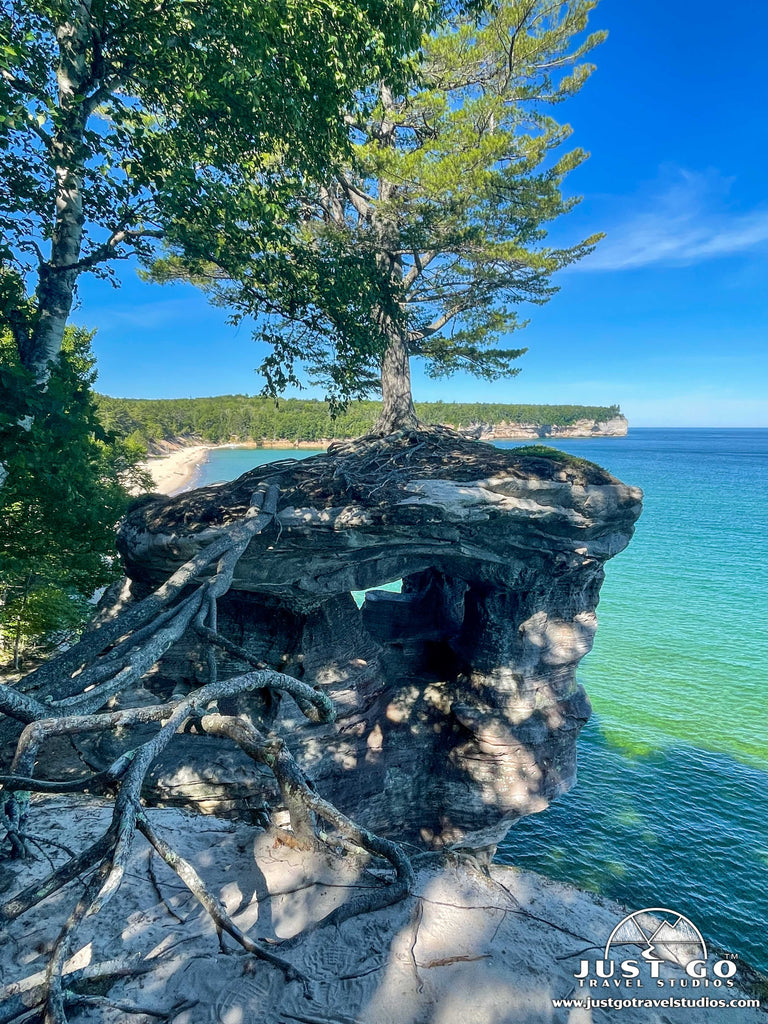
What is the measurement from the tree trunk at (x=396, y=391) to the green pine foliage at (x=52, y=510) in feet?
19.9

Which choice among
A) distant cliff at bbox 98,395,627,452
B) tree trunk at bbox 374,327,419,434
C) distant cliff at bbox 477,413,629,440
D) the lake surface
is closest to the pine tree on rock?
tree trunk at bbox 374,327,419,434

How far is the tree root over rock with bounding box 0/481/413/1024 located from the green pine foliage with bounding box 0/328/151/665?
2.84 metres

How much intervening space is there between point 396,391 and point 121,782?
10.6 meters

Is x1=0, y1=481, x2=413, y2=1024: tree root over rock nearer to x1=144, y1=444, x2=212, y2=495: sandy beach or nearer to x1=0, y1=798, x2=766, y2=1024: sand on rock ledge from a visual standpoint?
x1=0, y1=798, x2=766, y2=1024: sand on rock ledge

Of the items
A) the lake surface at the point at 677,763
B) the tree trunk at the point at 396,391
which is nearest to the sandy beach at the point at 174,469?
the tree trunk at the point at 396,391

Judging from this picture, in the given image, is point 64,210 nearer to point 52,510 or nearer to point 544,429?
point 52,510

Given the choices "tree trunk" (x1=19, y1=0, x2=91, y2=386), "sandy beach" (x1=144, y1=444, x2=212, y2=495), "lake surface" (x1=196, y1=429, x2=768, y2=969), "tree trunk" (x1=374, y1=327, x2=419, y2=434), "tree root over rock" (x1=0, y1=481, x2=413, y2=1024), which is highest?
"tree trunk" (x1=19, y1=0, x2=91, y2=386)

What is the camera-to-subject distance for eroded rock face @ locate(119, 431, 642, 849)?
9477 millimetres

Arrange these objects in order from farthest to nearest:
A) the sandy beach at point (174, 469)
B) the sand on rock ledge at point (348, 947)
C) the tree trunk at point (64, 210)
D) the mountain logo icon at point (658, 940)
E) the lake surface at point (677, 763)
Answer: the sandy beach at point (174, 469)
the lake surface at point (677, 763)
the tree trunk at point (64, 210)
the mountain logo icon at point (658, 940)
the sand on rock ledge at point (348, 947)

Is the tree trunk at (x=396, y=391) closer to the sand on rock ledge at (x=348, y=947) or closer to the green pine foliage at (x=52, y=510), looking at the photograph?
the green pine foliage at (x=52, y=510)

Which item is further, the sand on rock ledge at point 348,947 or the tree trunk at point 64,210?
the tree trunk at point 64,210

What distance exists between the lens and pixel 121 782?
8.27 ft

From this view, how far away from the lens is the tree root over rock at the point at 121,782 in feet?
6.73

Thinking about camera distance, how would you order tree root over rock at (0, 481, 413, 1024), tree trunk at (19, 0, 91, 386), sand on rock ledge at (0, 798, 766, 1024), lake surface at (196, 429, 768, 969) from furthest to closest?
lake surface at (196, 429, 768, 969) → tree trunk at (19, 0, 91, 386) → sand on rock ledge at (0, 798, 766, 1024) → tree root over rock at (0, 481, 413, 1024)
